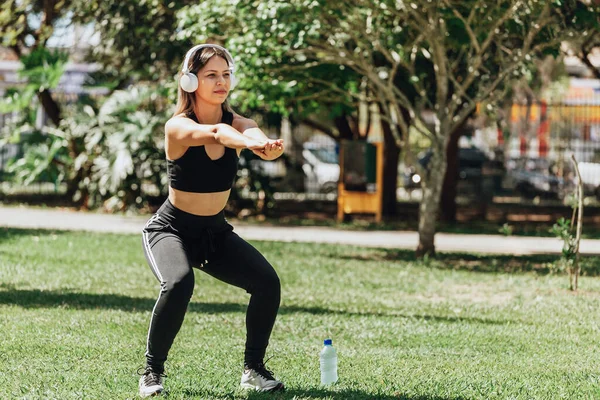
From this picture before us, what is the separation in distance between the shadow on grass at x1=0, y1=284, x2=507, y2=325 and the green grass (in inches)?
0.7

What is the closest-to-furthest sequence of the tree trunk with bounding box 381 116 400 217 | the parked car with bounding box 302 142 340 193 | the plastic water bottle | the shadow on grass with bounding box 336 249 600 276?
the plastic water bottle → the shadow on grass with bounding box 336 249 600 276 → the tree trunk with bounding box 381 116 400 217 → the parked car with bounding box 302 142 340 193

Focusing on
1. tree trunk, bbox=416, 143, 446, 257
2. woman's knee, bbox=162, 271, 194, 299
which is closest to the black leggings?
woman's knee, bbox=162, 271, 194, 299

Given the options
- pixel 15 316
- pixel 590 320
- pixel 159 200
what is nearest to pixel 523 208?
pixel 159 200

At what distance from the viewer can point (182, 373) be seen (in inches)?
248

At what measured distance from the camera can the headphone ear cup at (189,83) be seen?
5.43 metres

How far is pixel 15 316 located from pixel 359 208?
13.1m

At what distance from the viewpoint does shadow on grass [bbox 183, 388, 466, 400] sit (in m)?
5.61

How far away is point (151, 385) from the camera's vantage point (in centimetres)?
543

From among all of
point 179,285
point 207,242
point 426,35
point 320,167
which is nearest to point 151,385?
point 179,285

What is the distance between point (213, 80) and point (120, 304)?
4.37 metres

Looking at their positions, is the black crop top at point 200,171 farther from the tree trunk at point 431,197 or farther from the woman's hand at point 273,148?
the tree trunk at point 431,197

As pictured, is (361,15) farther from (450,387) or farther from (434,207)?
(450,387)

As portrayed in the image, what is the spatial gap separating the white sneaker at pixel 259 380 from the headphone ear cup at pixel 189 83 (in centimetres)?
157

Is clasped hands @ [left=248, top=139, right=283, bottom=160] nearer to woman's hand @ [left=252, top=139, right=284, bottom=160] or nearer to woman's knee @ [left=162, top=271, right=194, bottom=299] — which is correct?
woman's hand @ [left=252, top=139, right=284, bottom=160]
